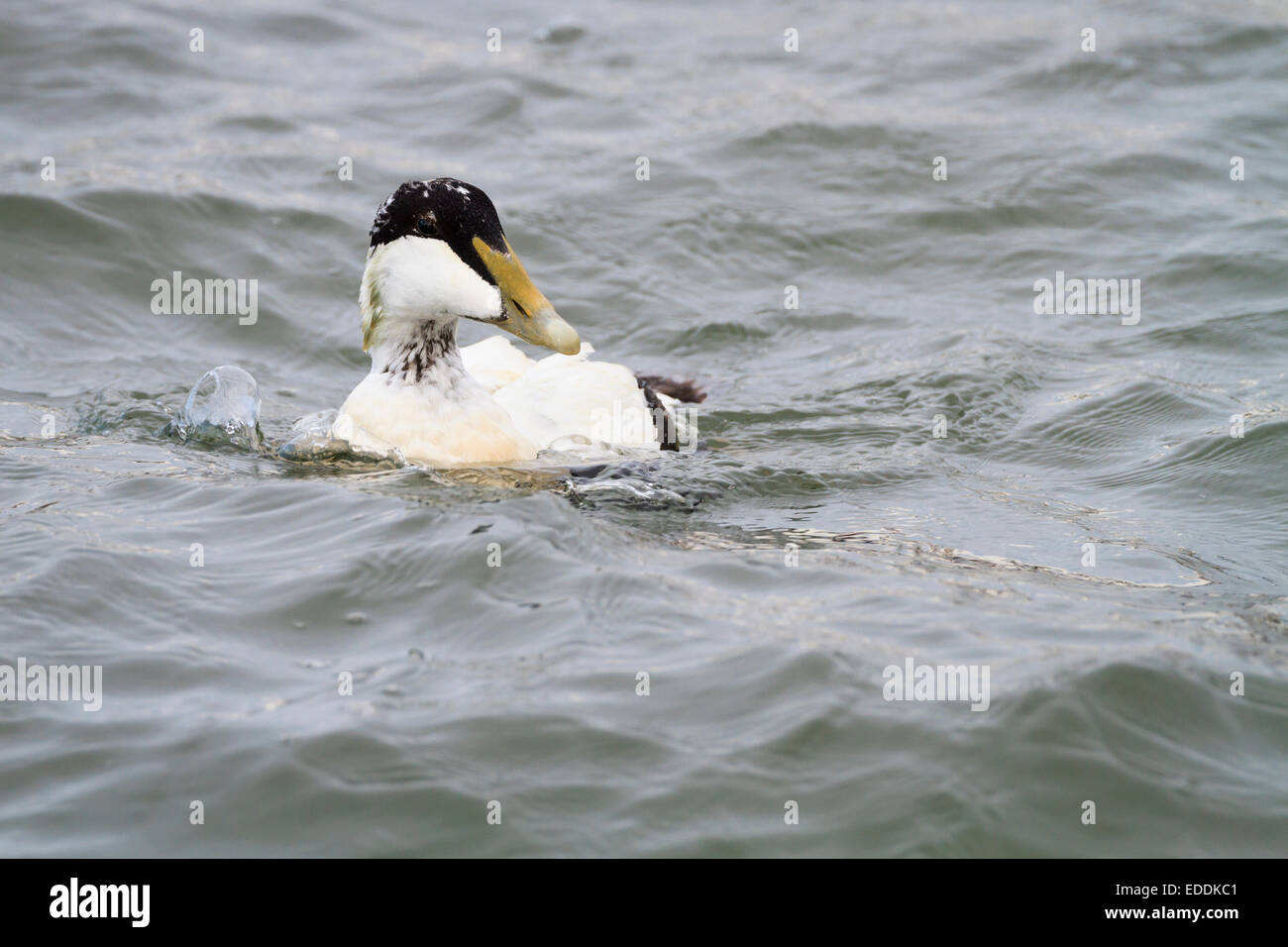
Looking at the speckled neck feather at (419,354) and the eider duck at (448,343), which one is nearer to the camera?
the eider duck at (448,343)

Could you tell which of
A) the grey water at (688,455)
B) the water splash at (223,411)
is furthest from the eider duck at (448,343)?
the water splash at (223,411)

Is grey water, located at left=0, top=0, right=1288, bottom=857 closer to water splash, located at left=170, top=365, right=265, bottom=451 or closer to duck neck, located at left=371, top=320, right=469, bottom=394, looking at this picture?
water splash, located at left=170, top=365, right=265, bottom=451

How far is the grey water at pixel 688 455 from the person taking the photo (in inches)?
137

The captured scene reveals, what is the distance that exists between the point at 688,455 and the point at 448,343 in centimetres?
118

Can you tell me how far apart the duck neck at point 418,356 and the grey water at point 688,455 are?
1.24 ft

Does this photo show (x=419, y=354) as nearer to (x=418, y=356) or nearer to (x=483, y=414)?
(x=418, y=356)

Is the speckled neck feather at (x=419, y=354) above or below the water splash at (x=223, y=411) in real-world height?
above

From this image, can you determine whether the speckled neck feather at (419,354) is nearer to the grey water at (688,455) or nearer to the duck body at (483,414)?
the duck body at (483,414)

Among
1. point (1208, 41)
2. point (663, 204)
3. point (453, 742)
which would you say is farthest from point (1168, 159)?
point (453, 742)

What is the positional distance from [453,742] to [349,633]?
2.51 ft

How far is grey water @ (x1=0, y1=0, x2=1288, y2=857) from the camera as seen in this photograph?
3.49 meters

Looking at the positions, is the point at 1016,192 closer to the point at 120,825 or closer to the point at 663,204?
the point at 663,204

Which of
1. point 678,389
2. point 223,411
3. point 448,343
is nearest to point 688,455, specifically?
point 678,389
